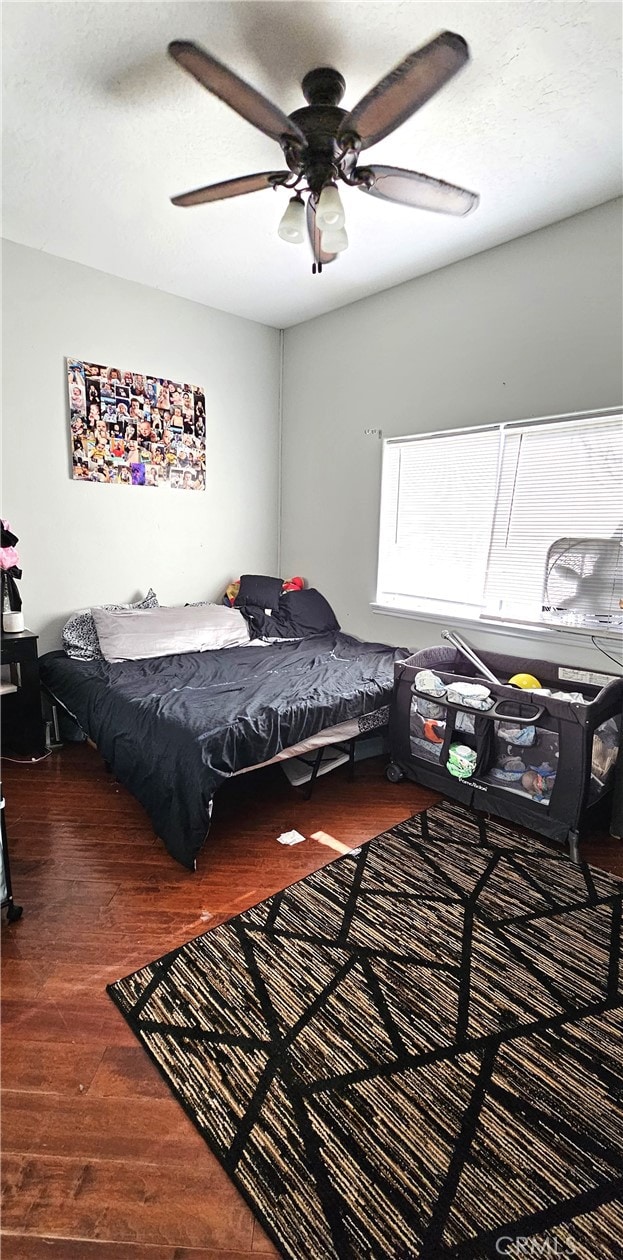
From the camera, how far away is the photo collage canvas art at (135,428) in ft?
10.6

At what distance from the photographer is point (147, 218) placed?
2.58m

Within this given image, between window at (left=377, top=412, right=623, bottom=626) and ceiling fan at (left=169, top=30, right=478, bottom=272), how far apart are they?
1190 millimetres

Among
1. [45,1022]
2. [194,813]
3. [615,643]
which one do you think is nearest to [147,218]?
[194,813]

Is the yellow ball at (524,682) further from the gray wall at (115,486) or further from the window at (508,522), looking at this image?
the gray wall at (115,486)

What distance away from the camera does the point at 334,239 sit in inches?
72.7

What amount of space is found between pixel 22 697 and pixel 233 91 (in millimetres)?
2690

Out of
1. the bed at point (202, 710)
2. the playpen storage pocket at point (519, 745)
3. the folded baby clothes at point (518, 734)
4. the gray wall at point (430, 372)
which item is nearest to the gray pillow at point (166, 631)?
the bed at point (202, 710)

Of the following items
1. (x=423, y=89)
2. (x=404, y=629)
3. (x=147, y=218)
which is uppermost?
(x=147, y=218)

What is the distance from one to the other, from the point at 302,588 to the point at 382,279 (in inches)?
80.4

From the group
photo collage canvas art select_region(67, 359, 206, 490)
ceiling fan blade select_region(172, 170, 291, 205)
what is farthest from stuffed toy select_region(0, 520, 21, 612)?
ceiling fan blade select_region(172, 170, 291, 205)

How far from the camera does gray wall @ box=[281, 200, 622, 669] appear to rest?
8.27 ft

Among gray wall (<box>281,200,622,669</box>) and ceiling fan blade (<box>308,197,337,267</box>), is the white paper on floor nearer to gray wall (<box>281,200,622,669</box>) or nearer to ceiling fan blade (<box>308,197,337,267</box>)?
gray wall (<box>281,200,622,669</box>)

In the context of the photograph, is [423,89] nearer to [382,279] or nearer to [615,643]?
[382,279]

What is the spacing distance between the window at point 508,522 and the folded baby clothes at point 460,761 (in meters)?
0.83
